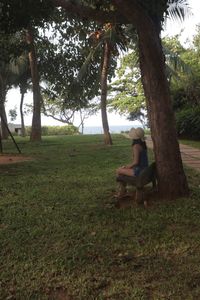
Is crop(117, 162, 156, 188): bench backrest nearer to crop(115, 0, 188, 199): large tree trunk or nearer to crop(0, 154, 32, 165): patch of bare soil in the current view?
crop(115, 0, 188, 199): large tree trunk

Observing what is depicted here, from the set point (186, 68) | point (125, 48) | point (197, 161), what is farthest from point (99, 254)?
point (186, 68)

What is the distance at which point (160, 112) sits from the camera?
23.2ft

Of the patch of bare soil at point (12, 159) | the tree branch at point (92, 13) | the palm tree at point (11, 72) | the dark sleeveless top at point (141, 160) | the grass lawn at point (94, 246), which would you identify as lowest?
the grass lawn at point (94, 246)

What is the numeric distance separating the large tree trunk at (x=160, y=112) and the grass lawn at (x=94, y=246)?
1.26 feet

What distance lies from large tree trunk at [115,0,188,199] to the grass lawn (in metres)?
0.38

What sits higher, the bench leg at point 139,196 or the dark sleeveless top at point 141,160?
the dark sleeveless top at point 141,160

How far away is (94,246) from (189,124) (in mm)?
16432

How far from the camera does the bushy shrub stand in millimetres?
20328

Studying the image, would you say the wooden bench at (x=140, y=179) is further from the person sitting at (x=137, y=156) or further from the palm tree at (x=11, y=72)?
the palm tree at (x=11, y=72)

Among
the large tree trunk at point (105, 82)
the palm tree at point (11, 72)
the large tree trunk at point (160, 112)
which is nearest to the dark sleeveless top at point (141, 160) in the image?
the large tree trunk at point (160, 112)

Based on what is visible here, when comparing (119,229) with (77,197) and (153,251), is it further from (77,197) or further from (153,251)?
(77,197)

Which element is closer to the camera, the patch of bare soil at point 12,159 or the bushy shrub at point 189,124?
the patch of bare soil at point 12,159

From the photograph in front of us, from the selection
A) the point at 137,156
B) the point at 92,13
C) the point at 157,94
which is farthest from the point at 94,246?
the point at 92,13

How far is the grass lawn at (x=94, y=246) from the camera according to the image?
4.12 m
